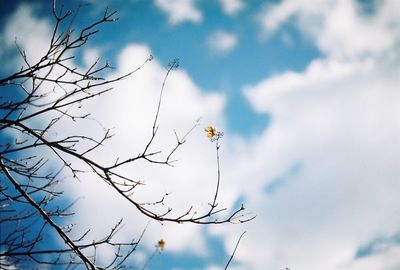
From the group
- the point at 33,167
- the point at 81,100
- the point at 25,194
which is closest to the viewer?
the point at 81,100

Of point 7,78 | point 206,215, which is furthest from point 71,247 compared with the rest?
point 7,78

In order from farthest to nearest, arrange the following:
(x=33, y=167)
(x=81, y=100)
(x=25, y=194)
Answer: (x=33, y=167)
(x=25, y=194)
(x=81, y=100)

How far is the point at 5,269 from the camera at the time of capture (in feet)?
7.97

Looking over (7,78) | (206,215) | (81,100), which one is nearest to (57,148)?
(81,100)

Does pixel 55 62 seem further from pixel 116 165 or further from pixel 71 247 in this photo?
pixel 71 247

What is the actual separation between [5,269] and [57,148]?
116 cm

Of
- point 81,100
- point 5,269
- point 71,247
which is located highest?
point 81,100

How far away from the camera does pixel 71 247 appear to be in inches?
96.4

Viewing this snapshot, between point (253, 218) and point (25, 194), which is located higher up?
point (25, 194)

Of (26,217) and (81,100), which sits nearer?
(81,100)

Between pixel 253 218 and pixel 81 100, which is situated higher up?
pixel 81 100

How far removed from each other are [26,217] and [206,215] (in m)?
1.82

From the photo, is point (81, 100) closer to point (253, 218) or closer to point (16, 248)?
point (16, 248)

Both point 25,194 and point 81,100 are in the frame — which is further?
point 25,194
